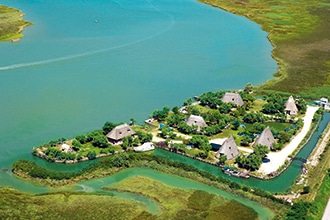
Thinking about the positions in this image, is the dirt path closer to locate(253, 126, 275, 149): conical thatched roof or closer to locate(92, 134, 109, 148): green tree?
locate(253, 126, 275, 149): conical thatched roof

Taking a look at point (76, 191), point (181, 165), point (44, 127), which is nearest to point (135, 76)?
point (44, 127)

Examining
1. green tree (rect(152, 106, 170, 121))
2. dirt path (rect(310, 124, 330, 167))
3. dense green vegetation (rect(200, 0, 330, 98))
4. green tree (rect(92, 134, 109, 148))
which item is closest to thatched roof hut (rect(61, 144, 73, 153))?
green tree (rect(92, 134, 109, 148))

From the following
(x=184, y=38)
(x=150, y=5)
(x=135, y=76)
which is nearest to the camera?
(x=135, y=76)

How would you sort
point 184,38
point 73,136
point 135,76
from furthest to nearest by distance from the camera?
A: point 184,38
point 135,76
point 73,136

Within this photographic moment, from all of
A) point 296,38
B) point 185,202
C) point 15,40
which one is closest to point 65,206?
point 185,202

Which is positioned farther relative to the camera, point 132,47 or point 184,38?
point 184,38

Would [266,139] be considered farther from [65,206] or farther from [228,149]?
[65,206]

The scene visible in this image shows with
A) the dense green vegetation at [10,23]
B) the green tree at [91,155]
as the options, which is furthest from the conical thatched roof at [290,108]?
the dense green vegetation at [10,23]

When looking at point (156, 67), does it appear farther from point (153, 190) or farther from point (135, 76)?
point (153, 190)
